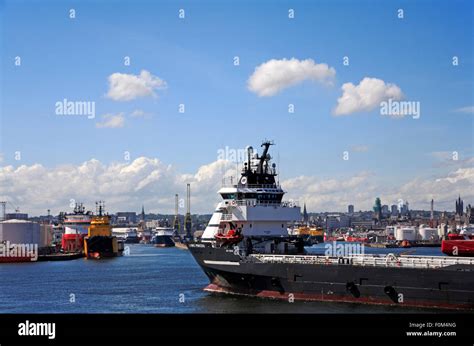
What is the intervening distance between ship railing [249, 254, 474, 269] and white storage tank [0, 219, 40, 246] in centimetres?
6139

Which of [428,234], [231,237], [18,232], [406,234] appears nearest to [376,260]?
[231,237]

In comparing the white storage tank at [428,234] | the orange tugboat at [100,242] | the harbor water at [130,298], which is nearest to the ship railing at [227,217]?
the harbor water at [130,298]

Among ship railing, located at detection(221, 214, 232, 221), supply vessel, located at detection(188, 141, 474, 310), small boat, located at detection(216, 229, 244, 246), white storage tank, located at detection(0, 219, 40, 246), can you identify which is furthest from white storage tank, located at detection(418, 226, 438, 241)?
small boat, located at detection(216, 229, 244, 246)

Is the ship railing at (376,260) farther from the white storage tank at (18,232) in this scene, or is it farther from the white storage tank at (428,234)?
the white storage tank at (428,234)

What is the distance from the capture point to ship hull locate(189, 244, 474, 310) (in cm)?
3097

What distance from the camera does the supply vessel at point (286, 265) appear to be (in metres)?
31.5

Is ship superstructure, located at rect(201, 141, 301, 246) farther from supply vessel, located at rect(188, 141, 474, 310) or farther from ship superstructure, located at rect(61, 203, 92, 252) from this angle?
ship superstructure, located at rect(61, 203, 92, 252)

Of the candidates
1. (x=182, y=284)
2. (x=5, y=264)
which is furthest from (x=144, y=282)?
(x=5, y=264)

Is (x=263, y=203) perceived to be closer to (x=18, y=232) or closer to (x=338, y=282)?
(x=338, y=282)

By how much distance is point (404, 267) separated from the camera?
A: 106ft
